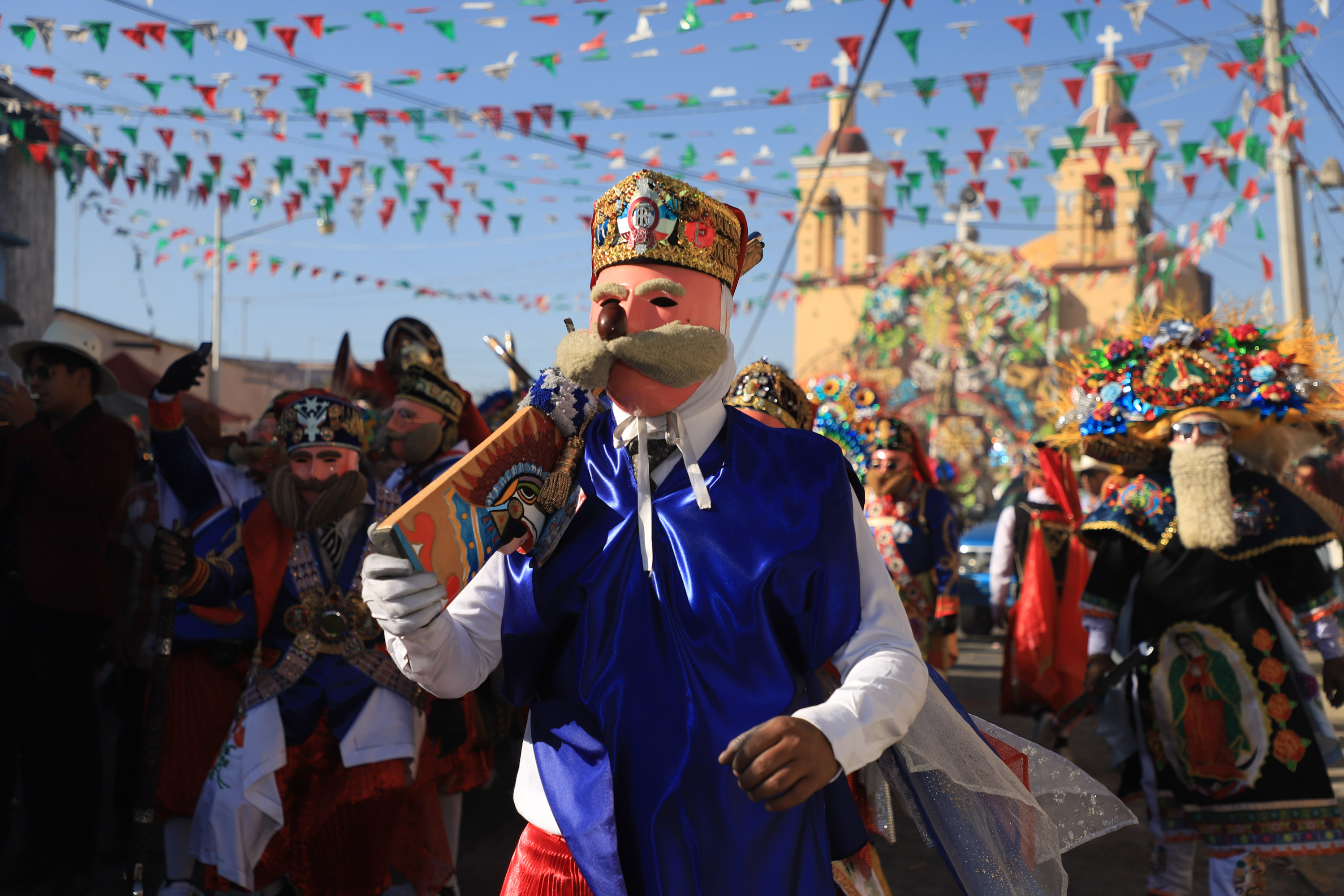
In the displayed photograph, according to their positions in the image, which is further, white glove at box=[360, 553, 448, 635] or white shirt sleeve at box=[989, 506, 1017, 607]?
white shirt sleeve at box=[989, 506, 1017, 607]

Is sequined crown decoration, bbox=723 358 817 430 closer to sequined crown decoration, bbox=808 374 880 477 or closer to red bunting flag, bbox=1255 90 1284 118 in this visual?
sequined crown decoration, bbox=808 374 880 477

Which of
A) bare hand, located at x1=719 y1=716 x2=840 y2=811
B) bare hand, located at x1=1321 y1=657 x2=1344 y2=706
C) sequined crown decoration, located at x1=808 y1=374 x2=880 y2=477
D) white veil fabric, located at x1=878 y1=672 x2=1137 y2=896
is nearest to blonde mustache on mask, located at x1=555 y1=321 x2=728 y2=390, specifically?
bare hand, located at x1=719 y1=716 x2=840 y2=811

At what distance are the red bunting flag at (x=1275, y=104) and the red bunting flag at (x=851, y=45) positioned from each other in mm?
3720

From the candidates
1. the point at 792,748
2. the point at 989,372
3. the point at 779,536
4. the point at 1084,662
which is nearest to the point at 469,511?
the point at 779,536

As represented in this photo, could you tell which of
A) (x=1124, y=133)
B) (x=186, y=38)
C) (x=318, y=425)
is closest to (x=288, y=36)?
(x=186, y=38)

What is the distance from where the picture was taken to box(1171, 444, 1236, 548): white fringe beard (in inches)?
169

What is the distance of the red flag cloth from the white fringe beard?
2.35 m

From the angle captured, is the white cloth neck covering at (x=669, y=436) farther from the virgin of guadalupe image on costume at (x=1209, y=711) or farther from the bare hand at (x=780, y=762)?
the virgin of guadalupe image on costume at (x=1209, y=711)

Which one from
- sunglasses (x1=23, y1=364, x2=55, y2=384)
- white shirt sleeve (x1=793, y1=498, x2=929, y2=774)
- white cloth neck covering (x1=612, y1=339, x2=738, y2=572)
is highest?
sunglasses (x1=23, y1=364, x2=55, y2=384)

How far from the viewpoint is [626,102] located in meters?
10.9

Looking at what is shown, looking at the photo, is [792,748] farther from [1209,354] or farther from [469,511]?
[1209,354]

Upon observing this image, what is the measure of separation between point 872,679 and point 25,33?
8.66 m

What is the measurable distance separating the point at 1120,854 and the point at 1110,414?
2.17 metres

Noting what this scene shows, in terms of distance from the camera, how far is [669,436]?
210cm
